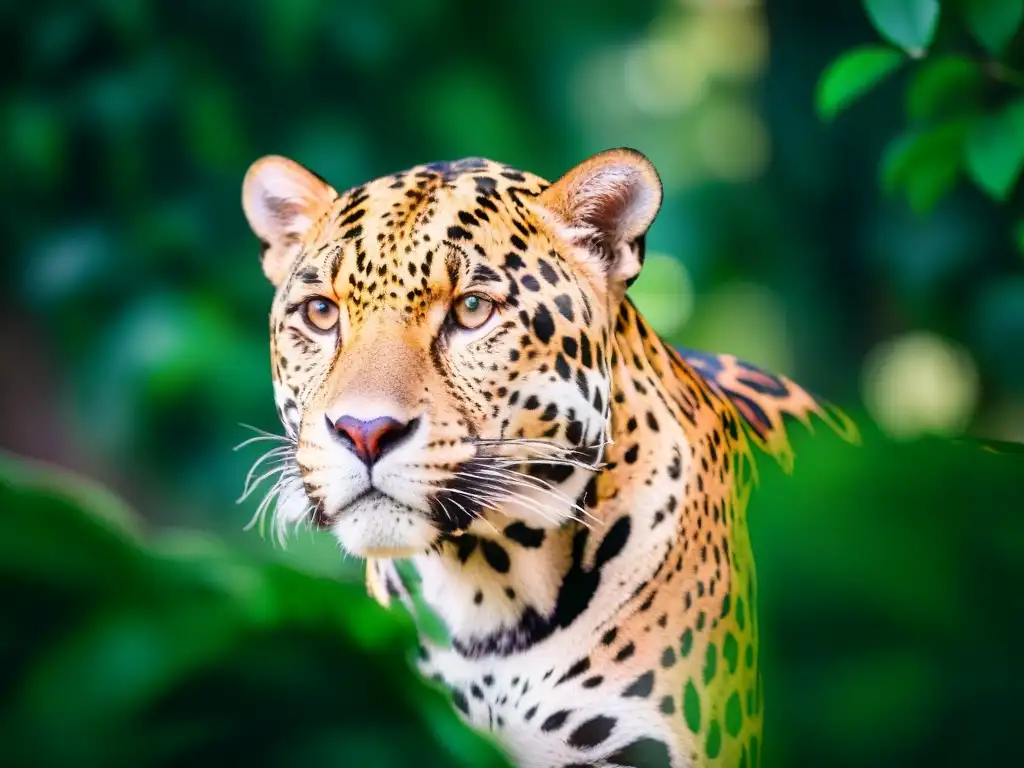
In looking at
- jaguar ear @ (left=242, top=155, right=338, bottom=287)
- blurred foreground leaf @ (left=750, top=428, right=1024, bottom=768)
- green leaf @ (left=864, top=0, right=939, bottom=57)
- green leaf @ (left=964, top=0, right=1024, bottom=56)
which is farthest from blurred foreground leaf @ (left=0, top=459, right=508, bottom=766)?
green leaf @ (left=964, top=0, right=1024, bottom=56)

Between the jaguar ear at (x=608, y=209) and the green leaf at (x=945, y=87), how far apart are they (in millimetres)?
1024

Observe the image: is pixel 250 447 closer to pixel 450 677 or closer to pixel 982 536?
pixel 450 677

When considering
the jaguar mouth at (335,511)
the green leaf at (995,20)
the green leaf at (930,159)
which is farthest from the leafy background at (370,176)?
the jaguar mouth at (335,511)

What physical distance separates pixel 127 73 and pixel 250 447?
2742mm

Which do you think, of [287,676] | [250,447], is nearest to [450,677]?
[287,676]

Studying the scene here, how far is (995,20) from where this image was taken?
315cm

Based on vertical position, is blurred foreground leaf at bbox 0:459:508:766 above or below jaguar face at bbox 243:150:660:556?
below

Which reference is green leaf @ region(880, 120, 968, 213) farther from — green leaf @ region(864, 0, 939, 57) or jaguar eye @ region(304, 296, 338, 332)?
jaguar eye @ region(304, 296, 338, 332)

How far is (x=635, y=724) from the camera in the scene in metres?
2.79

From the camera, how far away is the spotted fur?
262cm

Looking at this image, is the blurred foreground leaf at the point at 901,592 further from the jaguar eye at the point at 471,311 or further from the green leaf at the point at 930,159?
the green leaf at the point at 930,159

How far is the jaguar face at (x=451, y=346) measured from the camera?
2.54 metres

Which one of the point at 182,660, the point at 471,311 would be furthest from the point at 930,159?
the point at 182,660

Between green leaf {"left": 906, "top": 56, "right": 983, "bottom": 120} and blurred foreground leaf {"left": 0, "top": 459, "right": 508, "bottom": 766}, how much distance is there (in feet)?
9.13
